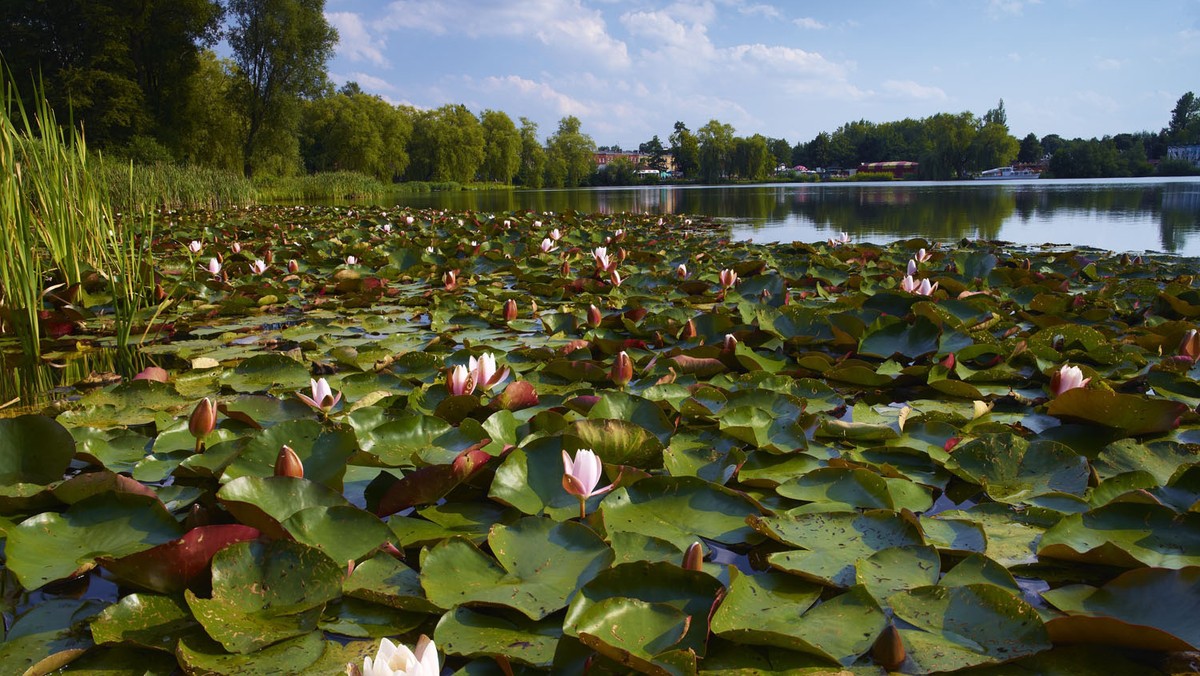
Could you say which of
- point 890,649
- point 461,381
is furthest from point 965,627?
point 461,381

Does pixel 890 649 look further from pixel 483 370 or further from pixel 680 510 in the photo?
pixel 483 370

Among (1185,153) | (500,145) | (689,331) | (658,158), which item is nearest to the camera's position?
(689,331)

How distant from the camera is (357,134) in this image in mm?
35469

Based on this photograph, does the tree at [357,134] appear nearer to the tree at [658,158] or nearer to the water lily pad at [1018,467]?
the water lily pad at [1018,467]

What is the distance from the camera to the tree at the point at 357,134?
35.7 meters

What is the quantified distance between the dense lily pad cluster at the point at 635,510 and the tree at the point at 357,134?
35.2 meters

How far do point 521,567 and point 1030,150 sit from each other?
92.4 metres

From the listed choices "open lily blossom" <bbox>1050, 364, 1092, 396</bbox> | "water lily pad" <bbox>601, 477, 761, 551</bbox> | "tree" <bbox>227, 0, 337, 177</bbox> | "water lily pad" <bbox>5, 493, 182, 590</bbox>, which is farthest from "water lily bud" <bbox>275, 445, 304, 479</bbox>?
"tree" <bbox>227, 0, 337, 177</bbox>

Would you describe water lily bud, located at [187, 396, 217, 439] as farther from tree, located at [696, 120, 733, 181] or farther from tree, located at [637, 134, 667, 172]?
tree, located at [637, 134, 667, 172]

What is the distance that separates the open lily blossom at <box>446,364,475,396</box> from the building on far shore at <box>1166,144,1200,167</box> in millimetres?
71363

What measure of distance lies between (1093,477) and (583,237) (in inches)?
239

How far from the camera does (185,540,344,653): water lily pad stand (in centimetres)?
99

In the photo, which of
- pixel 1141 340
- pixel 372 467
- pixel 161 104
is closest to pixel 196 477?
pixel 372 467

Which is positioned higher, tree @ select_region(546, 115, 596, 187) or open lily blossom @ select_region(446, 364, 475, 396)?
tree @ select_region(546, 115, 596, 187)
